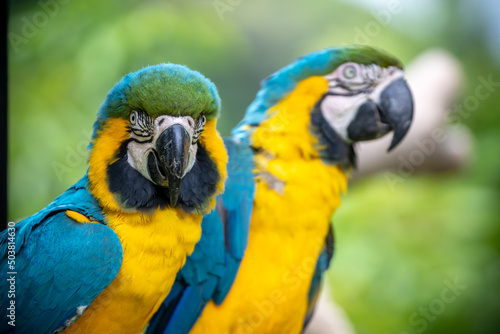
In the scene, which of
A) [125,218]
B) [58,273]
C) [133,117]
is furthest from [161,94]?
[58,273]

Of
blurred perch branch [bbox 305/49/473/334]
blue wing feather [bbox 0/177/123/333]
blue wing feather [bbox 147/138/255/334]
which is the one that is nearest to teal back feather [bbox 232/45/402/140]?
blue wing feather [bbox 147/138/255/334]

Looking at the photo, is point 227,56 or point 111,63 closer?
point 111,63

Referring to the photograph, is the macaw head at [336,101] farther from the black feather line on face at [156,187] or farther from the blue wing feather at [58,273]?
the blue wing feather at [58,273]

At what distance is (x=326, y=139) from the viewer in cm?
116

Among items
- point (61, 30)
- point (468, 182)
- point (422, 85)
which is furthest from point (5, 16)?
point (468, 182)

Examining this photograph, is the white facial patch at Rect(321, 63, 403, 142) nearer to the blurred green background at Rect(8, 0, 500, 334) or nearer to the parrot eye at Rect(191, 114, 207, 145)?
the parrot eye at Rect(191, 114, 207, 145)

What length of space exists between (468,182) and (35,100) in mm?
2678

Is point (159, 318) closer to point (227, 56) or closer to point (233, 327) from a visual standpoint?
point (233, 327)

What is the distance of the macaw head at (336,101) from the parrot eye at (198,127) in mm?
368

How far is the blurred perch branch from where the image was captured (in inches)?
76.7

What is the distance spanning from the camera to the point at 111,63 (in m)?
1.84

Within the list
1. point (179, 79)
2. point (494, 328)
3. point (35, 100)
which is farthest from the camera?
point (494, 328)

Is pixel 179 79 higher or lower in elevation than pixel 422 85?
higher

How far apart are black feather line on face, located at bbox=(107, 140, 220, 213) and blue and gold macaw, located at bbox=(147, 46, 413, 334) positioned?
0.24 metres
